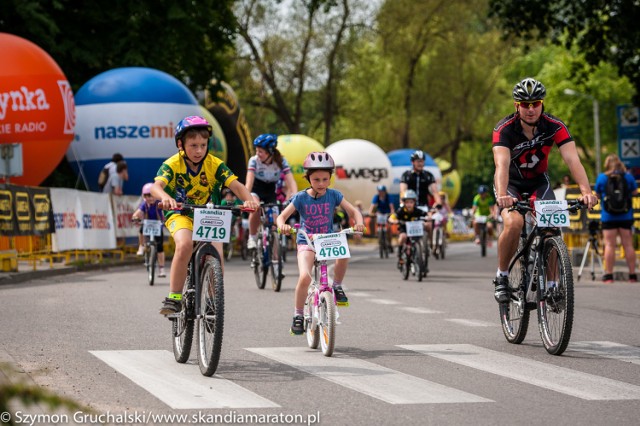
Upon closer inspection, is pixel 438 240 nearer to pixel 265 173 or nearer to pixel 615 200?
pixel 615 200

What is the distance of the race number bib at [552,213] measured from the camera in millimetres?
9703

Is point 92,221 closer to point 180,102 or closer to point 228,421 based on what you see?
point 180,102

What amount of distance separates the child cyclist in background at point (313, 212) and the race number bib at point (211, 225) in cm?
149

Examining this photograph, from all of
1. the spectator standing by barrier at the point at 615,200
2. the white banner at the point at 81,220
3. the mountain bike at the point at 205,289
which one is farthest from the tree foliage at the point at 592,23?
the mountain bike at the point at 205,289

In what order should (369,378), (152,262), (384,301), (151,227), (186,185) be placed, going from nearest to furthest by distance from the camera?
(369,378) → (186,185) → (384,301) → (152,262) → (151,227)

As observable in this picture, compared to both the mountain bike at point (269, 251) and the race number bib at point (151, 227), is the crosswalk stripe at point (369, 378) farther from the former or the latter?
the race number bib at point (151, 227)

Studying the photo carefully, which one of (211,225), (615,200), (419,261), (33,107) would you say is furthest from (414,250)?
(211,225)

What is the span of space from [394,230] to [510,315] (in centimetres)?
4343

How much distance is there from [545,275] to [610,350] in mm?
851

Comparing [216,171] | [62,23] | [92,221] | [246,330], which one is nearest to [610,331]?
[246,330]

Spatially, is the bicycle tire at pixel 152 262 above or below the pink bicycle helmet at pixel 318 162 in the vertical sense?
below

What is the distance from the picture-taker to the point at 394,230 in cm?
5409

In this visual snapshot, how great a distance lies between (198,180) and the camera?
30.3 feet

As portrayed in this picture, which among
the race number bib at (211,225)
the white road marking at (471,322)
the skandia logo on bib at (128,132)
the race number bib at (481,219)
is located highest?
the skandia logo on bib at (128,132)
